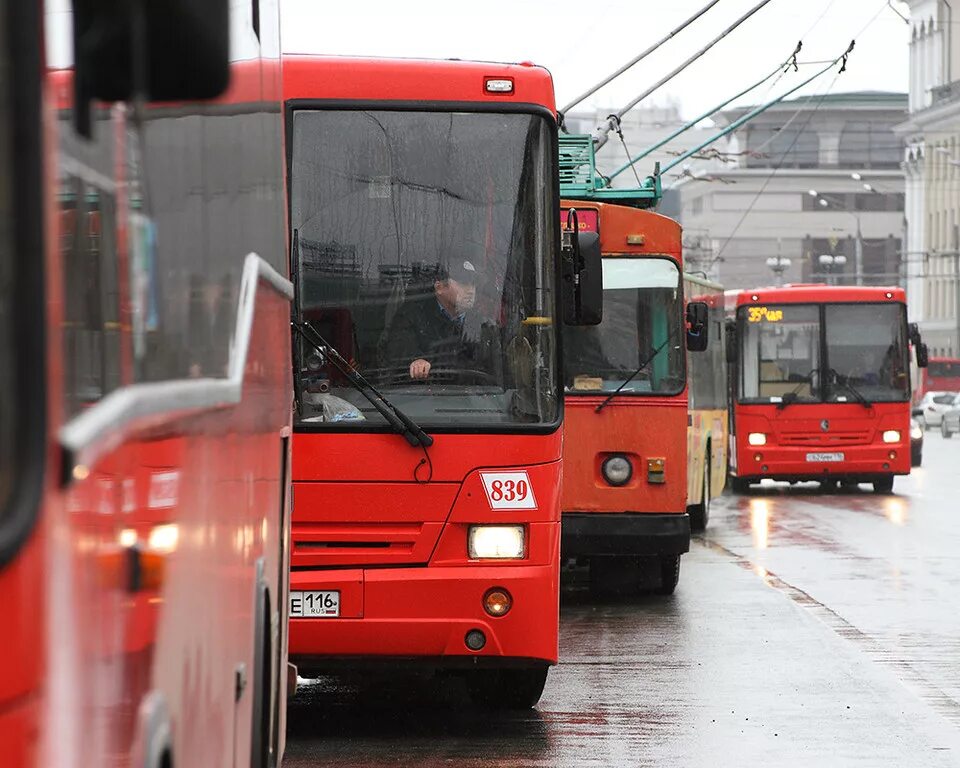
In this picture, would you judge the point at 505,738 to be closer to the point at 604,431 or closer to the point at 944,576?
the point at 604,431

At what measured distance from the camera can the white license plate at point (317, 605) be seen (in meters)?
8.44

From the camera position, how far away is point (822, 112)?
390 feet

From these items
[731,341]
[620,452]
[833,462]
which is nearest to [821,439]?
[833,462]

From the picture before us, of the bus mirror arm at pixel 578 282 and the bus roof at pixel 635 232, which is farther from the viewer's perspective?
the bus roof at pixel 635 232

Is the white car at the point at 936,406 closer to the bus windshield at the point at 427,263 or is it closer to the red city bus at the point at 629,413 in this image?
the red city bus at the point at 629,413

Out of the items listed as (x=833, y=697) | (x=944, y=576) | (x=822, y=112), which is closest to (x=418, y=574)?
(x=833, y=697)

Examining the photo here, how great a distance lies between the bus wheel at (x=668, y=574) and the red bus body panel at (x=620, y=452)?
2.64 feet

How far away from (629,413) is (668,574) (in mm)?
1504

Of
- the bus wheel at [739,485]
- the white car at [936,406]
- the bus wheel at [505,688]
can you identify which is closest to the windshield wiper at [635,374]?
the bus wheel at [505,688]

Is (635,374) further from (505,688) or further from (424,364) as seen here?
(424,364)

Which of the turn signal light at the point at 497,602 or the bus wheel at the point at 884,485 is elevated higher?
the turn signal light at the point at 497,602

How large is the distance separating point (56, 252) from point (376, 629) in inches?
245

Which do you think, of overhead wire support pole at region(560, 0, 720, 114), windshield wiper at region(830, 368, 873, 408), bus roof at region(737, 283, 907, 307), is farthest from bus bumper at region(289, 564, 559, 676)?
bus roof at region(737, 283, 907, 307)

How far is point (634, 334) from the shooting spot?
15.2 metres
